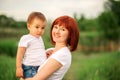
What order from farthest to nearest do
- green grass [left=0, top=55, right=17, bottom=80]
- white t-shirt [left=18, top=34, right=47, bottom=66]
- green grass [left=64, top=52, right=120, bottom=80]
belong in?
green grass [left=64, top=52, right=120, bottom=80], green grass [left=0, top=55, right=17, bottom=80], white t-shirt [left=18, top=34, right=47, bottom=66]

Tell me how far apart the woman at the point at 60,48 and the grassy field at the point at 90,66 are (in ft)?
4.23

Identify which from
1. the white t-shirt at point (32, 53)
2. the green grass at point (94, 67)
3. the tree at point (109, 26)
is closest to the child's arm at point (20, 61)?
the white t-shirt at point (32, 53)

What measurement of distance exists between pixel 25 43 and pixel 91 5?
2126 millimetres

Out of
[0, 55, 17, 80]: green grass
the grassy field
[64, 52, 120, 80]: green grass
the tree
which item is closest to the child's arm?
[0, 55, 17, 80]: green grass

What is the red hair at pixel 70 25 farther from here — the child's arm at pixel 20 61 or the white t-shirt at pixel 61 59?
the child's arm at pixel 20 61

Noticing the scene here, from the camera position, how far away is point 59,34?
49.8 inches

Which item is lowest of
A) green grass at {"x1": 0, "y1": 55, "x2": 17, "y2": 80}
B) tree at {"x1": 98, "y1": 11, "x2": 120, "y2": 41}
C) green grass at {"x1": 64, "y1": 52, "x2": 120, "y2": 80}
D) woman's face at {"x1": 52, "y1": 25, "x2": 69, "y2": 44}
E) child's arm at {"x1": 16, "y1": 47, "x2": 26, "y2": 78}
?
green grass at {"x1": 64, "y1": 52, "x2": 120, "y2": 80}

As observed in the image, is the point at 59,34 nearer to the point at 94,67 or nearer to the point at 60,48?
the point at 60,48

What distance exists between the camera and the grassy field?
9.24 ft

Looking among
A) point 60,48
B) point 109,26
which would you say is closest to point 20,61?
point 60,48

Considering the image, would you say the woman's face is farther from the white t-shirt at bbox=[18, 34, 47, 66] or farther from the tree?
the tree

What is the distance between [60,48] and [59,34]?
5 centimetres

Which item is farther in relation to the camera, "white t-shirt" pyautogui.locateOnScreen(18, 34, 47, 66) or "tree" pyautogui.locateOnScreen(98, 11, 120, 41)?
"tree" pyautogui.locateOnScreen(98, 11, 120, 41)

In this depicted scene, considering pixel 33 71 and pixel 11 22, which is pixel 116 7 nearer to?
pixel 11 22
